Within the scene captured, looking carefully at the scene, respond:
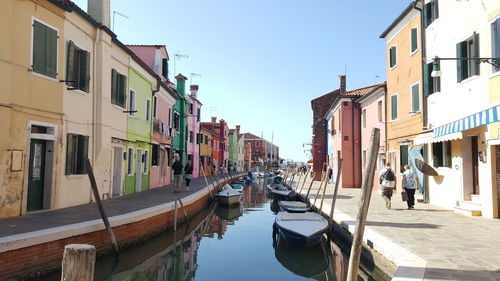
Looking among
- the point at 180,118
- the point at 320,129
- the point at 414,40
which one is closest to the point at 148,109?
the point at 180,118

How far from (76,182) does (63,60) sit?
3.74 metres

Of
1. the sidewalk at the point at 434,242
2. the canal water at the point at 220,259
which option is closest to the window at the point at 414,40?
the sidewalk at the point at 434,242

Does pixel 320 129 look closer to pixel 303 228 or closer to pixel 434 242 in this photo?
pixel 303 228

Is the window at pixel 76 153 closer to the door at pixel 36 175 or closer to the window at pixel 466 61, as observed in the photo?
the door at pixel 36 175

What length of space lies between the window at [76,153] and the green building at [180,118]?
15262 mm

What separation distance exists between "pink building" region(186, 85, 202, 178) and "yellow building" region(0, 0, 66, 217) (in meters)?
21.7

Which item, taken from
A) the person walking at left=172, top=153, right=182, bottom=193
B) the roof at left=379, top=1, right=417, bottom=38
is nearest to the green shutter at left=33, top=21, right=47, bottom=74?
the person walking at left=172, top=153, right=182, bottom=193

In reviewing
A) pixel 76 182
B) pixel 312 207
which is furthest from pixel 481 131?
pixel 76 182

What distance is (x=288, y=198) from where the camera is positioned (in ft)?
73.9

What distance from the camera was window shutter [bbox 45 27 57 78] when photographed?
34.5ft

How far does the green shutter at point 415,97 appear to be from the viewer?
1559cm

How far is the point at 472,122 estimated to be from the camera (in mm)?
10164

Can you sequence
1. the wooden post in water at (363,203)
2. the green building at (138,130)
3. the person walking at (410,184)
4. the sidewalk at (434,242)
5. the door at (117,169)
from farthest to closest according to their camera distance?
the green building at (138,130) < the door at (117,169) < the person walking at (410,184) < the sidewalk at (434,242) < the wooden post in water at (363,203)

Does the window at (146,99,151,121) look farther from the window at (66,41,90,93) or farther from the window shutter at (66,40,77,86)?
the window shutter at (66,40,77,86)
